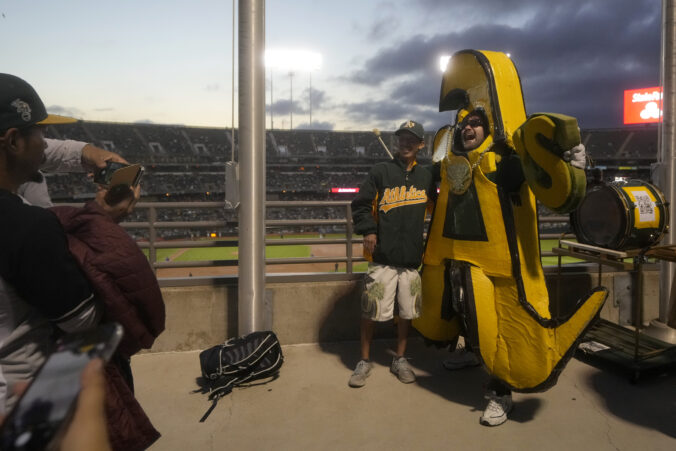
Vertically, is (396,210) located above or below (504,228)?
above

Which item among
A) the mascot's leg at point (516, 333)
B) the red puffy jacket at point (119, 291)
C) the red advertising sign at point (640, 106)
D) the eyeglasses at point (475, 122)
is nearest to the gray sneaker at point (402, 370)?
the mascot's leg at point (516, 333)

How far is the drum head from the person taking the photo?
10.4 feet

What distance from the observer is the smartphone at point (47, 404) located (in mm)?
675

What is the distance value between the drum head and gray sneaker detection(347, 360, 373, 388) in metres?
2.05

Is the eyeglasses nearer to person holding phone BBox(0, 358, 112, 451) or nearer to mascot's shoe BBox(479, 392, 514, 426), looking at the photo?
mascot's shoe BBox(479, 392, 514, 426)

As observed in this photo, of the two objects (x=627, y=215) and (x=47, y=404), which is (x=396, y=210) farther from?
(x=47, y=404)

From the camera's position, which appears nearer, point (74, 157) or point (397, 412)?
point (74, 157)

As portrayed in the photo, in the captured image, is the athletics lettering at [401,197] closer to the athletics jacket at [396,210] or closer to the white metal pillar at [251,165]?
the athletics jacket at [396,210]

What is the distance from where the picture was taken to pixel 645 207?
3137 millimetres

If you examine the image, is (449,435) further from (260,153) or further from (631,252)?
(260,153)

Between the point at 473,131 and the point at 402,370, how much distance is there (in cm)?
193

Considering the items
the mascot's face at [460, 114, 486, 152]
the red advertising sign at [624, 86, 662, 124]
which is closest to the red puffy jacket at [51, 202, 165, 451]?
the mascot's face at [460, 114, 486, 152]

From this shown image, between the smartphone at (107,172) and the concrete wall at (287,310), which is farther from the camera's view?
the concrete wall at (287,310)

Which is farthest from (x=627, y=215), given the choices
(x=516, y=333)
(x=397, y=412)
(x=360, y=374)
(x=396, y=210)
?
(x=360, y=374)
